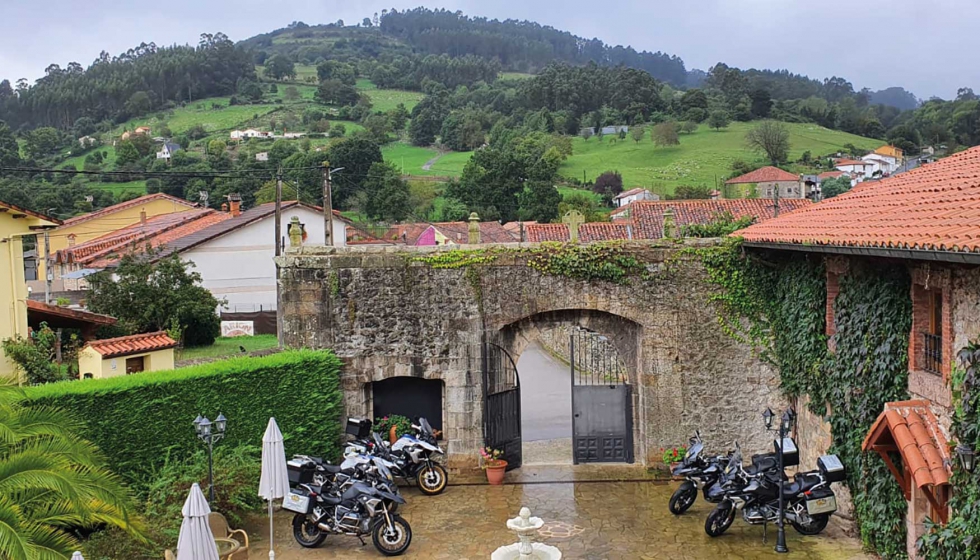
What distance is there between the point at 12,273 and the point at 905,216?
16441 mm

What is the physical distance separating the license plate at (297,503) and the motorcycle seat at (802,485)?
262 inches

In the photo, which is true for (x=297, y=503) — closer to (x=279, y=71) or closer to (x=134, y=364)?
(x=134, y=364)

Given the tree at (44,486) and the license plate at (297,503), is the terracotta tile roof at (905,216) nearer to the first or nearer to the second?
the license plate at (297,503)

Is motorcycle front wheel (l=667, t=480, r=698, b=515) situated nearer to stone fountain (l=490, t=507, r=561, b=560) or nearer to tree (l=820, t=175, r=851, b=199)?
stone fountain (l=490, t=507, r=561, b=560)

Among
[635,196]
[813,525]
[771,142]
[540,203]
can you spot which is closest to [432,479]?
[813,525]

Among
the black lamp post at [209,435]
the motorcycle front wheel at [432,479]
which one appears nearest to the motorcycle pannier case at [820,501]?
the motorcycle front wheel at [432,479]

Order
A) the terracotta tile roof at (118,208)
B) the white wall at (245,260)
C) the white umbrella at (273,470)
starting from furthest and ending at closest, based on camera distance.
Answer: the terracotta tile roof at (118,208), the white wall at (245,260), the white umbrella at (273,470)

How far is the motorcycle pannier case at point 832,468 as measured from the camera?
37.0 ft

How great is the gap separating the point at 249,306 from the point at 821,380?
2902 centimetres

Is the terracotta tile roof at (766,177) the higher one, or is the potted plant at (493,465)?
the terracotta tile roof at (766,177)

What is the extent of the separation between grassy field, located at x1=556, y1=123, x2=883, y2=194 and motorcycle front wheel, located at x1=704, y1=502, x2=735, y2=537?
51259mm

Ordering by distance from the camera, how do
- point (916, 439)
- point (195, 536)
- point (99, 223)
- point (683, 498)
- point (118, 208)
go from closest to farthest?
point (195, 536) < point (916, 439) < point (683, 498) < point (99, 223) < point (118, 208)

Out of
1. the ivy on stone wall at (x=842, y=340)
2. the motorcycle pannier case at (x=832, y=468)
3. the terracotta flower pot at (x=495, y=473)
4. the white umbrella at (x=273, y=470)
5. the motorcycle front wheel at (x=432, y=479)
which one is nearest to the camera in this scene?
the ivy on stone wall at (x=842, y=340)

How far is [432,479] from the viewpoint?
14414 mm
